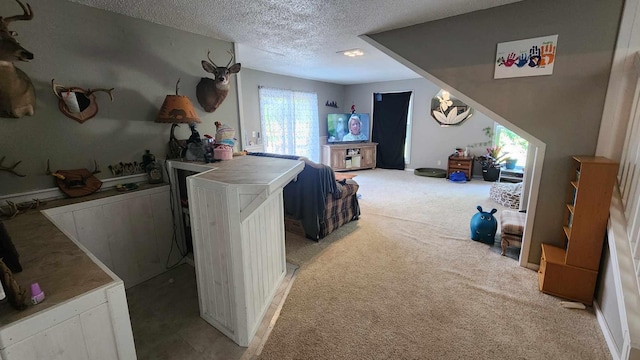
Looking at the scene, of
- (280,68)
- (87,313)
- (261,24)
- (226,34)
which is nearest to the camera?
(87,313)

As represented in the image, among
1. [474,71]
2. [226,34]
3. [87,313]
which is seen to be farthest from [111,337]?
[474,71]

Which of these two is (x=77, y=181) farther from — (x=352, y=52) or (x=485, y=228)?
(x=485, y=228)

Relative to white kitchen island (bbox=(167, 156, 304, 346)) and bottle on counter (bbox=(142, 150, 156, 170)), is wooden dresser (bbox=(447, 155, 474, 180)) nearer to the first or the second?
white kitchen island (bbox=(167, 156, 304, 346))

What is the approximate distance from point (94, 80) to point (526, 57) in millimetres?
3470

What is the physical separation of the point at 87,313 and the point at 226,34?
271 centimetres

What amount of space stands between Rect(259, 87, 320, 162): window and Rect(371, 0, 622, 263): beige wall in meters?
3.40

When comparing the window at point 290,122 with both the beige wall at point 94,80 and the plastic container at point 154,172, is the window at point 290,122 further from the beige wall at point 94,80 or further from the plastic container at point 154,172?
the plastic container at point 154,172

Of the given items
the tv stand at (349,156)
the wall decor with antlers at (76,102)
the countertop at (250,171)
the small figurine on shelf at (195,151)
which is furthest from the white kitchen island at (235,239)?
the tv stand at (349,156)

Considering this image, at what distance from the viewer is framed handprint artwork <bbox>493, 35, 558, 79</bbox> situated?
6.81ft

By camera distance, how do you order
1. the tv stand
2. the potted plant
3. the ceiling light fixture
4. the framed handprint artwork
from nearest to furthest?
1. the framed handprint artwork
2. the ceiling light fixture
3. the potted plant
4. the tv stand

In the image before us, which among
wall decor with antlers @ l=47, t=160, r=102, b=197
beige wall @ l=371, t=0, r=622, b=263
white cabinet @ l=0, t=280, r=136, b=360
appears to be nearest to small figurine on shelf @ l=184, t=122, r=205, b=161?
wall decor with antlers @ l=47, t=160, r=102, b=197

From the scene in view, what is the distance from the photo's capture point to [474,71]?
238cm

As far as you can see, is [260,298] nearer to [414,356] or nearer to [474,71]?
[414,356]

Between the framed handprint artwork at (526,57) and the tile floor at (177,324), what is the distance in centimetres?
258
